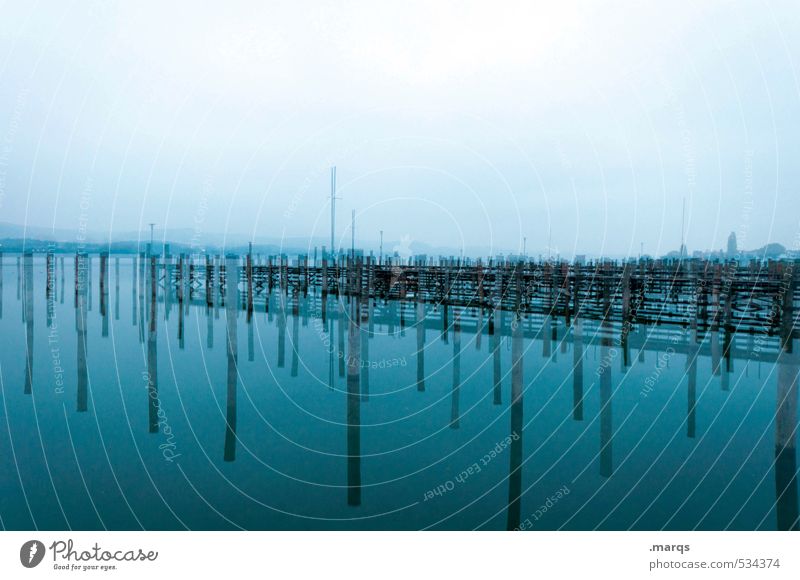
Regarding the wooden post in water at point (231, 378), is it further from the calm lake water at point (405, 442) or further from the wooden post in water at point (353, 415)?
the wooden post in water at point (353, 415)

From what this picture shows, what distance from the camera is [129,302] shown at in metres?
33.6

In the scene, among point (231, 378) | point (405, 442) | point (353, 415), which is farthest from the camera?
point (405, 442)

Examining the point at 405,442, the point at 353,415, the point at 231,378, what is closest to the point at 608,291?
the point at 405,442

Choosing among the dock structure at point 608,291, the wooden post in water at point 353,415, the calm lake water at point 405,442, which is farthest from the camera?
the dock structure at point 608,291

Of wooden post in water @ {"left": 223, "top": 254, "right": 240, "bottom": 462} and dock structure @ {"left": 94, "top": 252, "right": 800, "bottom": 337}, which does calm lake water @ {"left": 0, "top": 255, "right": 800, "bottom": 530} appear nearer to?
wooden post in water @ {"left": 223, "top": 254, "right": 240, "bottom": 462}

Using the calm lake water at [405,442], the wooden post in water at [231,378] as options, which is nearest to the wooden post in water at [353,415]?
the calm lake water at [405,442]

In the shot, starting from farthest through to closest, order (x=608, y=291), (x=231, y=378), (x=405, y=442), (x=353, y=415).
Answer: (x=608, y=291), (x=405, y=442), (x=231, y=378), (x=353, y=415)

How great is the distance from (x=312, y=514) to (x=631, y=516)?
16.2 ft

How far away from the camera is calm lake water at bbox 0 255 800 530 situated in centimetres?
756

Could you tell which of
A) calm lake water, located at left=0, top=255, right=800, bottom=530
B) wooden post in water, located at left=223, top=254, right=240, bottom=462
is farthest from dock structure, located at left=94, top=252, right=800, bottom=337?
calm lake water, located at left=0, top=255, right=800, bottom=530

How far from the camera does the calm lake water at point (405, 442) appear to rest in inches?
298

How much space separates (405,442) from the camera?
1078 centimetres

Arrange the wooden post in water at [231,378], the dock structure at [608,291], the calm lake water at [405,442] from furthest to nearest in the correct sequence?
the dock structure at [608,291] < the wooden post in water at [231,378] < the calm lake water at [405,442]

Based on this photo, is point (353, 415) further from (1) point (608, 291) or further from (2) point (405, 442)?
(1) point (608, 291)
